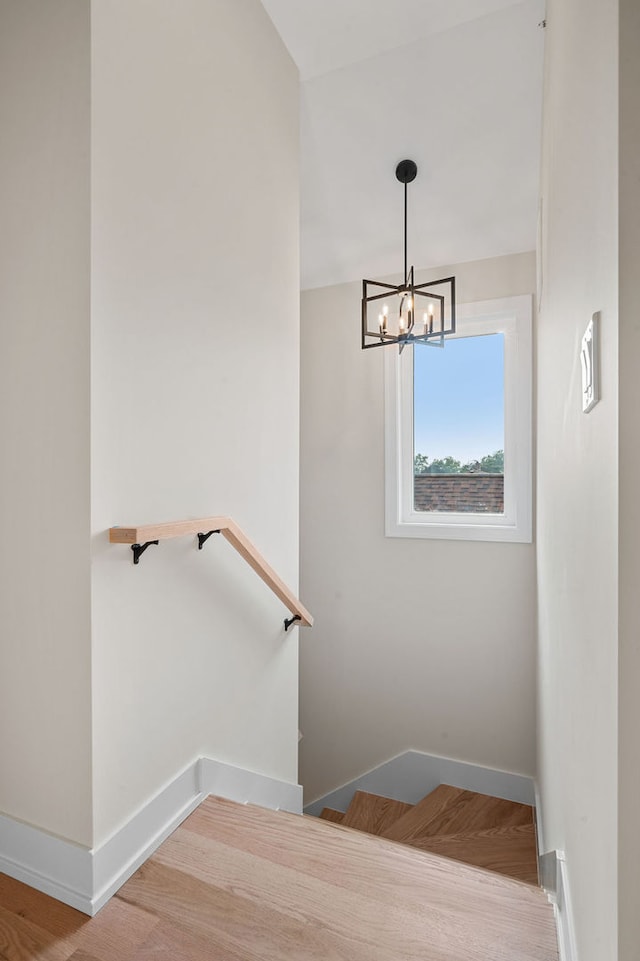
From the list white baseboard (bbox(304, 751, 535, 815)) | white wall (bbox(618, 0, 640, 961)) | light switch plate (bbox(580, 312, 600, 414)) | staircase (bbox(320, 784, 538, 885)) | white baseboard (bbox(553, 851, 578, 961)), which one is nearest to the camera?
white wall (bbox(618, 0, 640, 961))

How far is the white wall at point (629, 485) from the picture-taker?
0.52 metres

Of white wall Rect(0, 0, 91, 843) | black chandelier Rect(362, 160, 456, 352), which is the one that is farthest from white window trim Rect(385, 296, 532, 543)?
white wall Rect(0, 0, 91, 843)

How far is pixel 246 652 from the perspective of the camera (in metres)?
1.93

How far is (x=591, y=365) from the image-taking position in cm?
70

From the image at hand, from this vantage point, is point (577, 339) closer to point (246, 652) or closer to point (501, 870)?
point (246, 652)

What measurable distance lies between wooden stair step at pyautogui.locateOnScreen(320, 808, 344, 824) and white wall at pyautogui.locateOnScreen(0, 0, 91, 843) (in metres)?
2.41

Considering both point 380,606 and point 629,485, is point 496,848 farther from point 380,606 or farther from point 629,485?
point 629,485

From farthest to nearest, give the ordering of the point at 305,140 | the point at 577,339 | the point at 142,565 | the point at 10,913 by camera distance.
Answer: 1. the point at 305,140
2. the point at 142,565
3. the point at 10,913
4. the point at 577,339

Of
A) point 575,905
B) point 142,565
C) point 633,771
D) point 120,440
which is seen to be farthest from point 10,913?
point 633,771

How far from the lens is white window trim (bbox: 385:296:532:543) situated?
293cm

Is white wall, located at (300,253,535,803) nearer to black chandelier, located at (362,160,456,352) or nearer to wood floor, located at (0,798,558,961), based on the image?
black chandelier, located at (362,160,456,352)

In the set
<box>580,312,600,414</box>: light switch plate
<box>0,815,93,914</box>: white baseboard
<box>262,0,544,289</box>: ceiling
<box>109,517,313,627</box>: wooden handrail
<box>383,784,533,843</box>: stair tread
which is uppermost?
<box>262,0,544,289</box>: ceiling

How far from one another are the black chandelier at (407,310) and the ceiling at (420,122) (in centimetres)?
19

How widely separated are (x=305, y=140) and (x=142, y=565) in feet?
7.43
